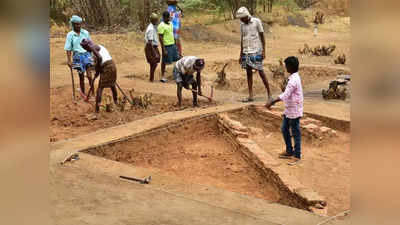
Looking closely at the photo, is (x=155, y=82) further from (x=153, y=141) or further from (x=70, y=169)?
(x=70, y=169)

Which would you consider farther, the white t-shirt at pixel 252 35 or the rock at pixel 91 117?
the white t-shirt at pixel 252 35

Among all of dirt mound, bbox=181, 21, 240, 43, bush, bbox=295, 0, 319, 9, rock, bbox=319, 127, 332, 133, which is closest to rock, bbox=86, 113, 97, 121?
rock, bbox=319, 127, 332, 133

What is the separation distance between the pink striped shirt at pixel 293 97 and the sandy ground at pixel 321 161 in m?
0.65

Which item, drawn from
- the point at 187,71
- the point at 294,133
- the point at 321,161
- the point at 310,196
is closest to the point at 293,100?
the point at 294,133

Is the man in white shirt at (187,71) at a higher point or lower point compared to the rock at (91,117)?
higher

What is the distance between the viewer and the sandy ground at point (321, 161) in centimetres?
545

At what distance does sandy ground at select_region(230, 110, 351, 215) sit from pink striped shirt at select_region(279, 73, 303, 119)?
2.12ft

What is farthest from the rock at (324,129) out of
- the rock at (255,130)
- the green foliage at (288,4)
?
the green foliage at (288,4)

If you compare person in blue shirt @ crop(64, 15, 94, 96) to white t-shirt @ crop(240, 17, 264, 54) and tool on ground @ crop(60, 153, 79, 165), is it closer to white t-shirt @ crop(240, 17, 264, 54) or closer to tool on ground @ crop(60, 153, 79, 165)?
white t-shirt @ crop(240, 17, 264, 54)

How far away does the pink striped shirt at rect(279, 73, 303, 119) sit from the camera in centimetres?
617

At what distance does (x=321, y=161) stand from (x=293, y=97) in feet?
3.30

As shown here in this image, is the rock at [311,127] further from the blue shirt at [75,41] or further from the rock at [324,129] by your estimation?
the blue shirt at [75,41]

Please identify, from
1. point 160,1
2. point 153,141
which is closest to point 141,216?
point 153,141

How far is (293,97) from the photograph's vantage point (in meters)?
6.22
